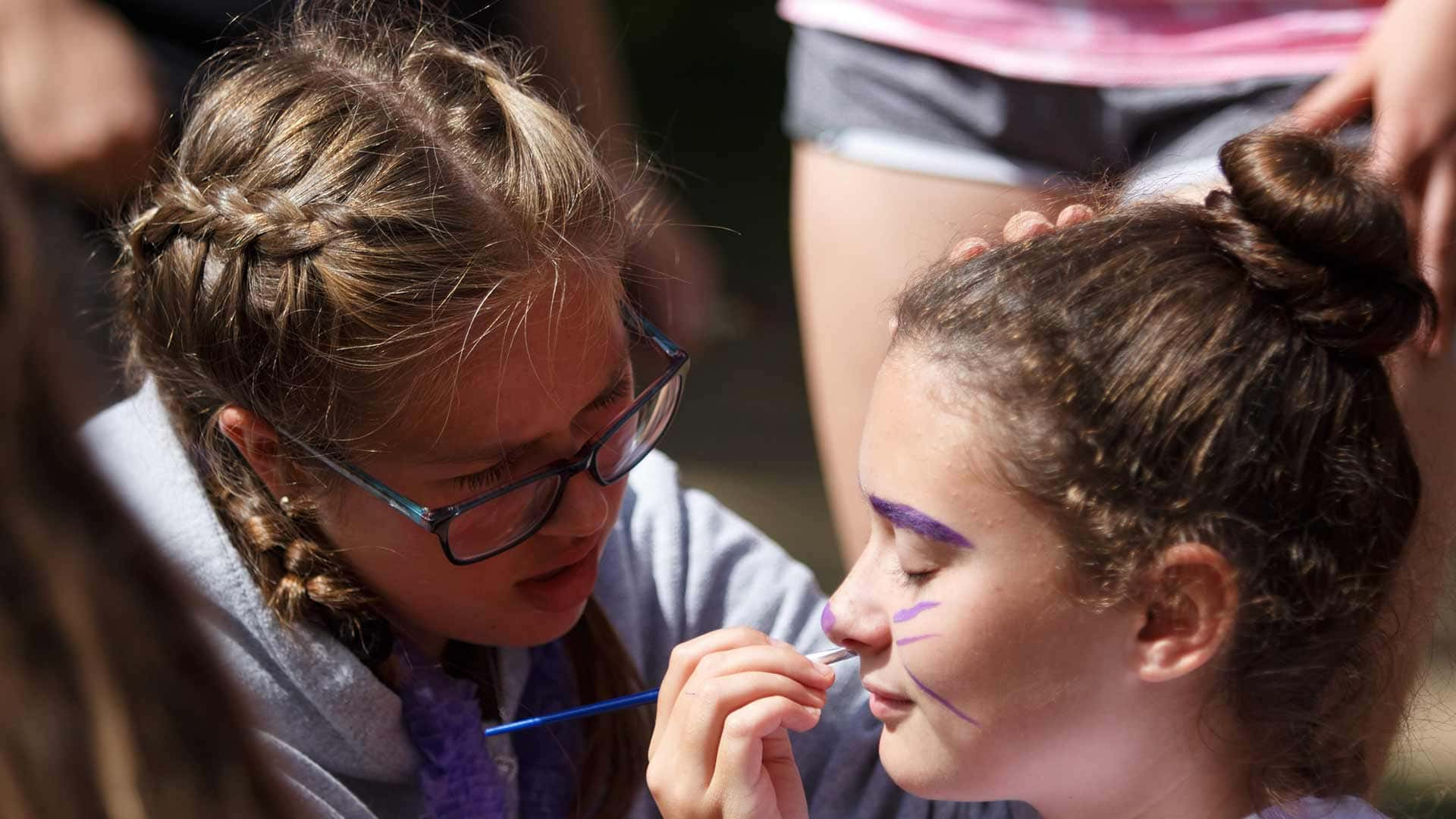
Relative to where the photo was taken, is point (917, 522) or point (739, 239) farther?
point (739, 239)

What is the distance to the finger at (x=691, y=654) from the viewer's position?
1.19 m

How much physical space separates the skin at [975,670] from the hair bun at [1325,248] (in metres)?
0.20

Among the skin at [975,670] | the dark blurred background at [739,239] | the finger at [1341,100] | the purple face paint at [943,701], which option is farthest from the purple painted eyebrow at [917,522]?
the dark blurred background at [739,239]

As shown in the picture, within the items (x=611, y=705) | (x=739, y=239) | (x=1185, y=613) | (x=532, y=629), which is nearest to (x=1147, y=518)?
(x=1185, y=613)

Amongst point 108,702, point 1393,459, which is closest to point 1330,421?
point 1393,459

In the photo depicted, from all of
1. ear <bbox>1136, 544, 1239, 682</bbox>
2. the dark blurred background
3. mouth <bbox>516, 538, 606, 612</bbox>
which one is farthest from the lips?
the dark blurred background

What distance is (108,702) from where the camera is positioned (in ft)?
2.12

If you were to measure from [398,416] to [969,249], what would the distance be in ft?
1.63

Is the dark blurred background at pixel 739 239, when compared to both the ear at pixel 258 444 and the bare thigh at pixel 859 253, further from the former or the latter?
the ear at pixel 258 444

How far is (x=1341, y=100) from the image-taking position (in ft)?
4.59

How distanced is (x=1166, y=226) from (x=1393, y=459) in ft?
0.77

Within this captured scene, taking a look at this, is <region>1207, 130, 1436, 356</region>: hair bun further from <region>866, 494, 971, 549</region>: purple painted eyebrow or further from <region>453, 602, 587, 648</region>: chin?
<region>453, 602, 587, 648</region>: chin

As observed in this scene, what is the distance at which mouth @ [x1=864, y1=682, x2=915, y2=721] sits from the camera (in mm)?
1122

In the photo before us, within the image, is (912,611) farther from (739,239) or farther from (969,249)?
(739,239)
